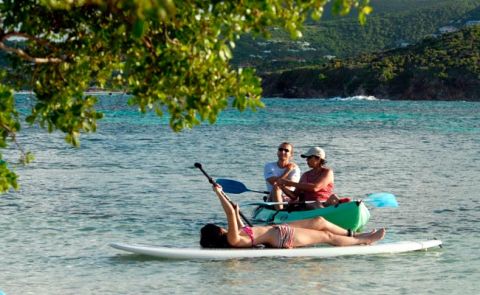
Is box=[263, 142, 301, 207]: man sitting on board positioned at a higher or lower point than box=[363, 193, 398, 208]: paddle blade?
higher

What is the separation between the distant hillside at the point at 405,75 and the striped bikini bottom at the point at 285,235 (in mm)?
116637

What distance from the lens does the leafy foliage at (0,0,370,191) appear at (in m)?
5.75

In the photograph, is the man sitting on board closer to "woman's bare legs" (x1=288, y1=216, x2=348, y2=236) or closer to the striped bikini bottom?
"woman's bare legs" (x1=288, y1=216, x2=348, y2=236)

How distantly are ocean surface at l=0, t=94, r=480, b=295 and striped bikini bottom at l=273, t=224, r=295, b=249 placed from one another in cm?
20

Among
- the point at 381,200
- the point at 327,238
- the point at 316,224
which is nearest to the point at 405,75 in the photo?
the point at 381,200

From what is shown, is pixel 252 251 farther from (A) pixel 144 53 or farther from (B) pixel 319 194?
(A) pixel 144 53

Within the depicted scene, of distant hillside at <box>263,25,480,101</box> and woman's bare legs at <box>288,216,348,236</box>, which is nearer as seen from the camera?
woman's bare legs at <box>288,216,348,236</box>

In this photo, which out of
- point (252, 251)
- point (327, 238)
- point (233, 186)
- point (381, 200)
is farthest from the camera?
point (233, 186)

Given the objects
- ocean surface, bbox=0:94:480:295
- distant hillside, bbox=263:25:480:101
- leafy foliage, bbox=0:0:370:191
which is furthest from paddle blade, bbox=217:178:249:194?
distant hillside, bbox=263:25:480:101

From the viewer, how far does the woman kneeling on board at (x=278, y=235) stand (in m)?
12.0

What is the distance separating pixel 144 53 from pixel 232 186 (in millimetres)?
9841

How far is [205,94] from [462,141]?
123 ft

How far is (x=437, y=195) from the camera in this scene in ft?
67.8

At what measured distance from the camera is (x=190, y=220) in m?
16.3
